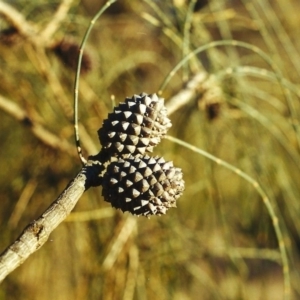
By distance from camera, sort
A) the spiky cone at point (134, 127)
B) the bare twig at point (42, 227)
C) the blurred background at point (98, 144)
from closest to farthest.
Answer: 1. the bare twig at point (42, 227)
2. the spiky cone at point (134, 127)
3. the blurred background at point (98, 144)

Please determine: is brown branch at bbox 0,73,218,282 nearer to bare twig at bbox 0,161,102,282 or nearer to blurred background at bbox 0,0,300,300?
bare twig at bbox 0,161,102,282

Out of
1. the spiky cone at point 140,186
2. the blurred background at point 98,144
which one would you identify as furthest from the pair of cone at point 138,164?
the blurred background at point 98,144

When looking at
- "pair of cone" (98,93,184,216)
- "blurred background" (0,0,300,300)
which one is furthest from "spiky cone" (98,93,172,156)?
"blurred background" (0,0,300,300)

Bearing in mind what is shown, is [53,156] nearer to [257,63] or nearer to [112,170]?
[112,170]

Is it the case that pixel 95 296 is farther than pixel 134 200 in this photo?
Yes

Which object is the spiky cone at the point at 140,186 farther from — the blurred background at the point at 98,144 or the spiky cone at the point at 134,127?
the blurred background at the point at 98,144

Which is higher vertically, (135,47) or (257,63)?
(257,63)

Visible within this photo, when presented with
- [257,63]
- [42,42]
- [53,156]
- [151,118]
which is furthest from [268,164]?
[257,63]

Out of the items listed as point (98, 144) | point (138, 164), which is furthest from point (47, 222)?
point (98, 144)
